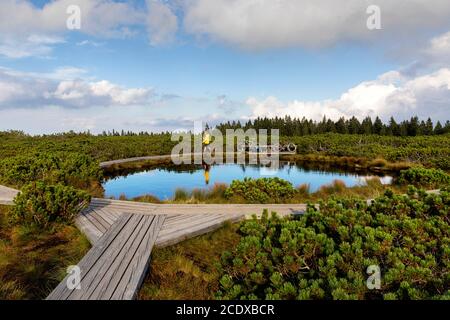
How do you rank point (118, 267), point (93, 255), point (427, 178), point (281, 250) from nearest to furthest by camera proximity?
point (281, 250) < point (118, 267) < point (93, 255) < point (427, 178)

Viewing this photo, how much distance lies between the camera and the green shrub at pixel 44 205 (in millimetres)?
7484

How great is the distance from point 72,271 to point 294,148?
3784 cm

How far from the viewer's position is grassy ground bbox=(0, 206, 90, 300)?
523 centimetres

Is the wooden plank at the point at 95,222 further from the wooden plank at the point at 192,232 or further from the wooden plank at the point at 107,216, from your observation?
the wooden plank at the point at 192,232

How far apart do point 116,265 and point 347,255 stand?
3.91 m

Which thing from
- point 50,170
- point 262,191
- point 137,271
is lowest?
point 137,271

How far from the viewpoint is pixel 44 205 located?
761cm

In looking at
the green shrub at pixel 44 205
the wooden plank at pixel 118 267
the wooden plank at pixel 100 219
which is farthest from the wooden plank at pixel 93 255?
the green shrub at pixel 44 205

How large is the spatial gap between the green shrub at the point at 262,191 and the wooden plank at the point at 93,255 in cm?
469

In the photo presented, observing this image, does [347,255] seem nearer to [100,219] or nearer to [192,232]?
[192,232]

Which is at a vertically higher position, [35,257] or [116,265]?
[116,265]

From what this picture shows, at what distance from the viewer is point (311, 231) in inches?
184
